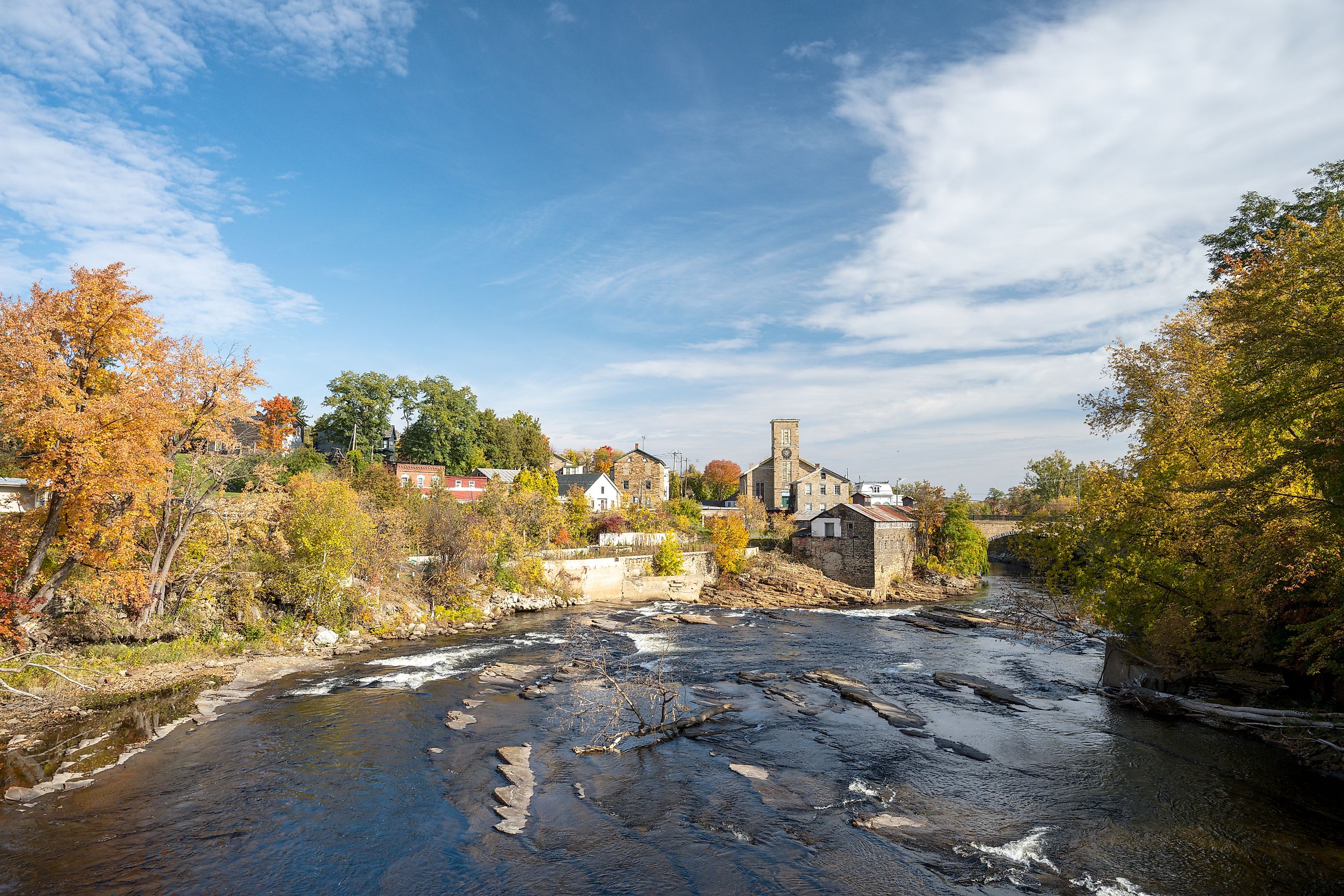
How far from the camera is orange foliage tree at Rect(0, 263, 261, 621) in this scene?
50.4 ft

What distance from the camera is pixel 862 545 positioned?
1670 inches

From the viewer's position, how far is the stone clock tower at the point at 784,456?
66.0 metres

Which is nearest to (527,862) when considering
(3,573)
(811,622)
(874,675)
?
(874,675)

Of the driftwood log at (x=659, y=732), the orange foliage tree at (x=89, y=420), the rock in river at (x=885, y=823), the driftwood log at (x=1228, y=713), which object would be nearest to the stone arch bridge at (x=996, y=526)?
the driftwood log at (x=1228, y=713)

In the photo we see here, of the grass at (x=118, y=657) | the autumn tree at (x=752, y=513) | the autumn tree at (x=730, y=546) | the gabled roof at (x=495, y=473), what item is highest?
the gabled roof at (x=495, y=473)

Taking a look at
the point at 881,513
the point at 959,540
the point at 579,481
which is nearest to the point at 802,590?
the point at 881,513

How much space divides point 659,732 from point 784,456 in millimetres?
52861

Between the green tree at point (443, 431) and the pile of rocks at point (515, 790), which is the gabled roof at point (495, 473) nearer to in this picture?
the green tree at point (443, 431)

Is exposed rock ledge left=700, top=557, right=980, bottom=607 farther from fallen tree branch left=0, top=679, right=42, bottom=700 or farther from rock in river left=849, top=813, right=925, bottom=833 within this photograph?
fallen tree branch left=0, top=679, right=42, bottom=700

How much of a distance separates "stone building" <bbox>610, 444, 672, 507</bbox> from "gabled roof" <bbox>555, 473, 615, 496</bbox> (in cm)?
321

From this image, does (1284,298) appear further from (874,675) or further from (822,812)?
(874,675)

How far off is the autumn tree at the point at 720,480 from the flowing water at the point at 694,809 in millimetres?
70056

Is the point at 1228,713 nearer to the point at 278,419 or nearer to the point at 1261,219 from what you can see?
the point at 1261,219

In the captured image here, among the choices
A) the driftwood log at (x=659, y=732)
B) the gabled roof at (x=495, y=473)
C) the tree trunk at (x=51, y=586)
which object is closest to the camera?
the driftwood log at (x=659, y=732)
